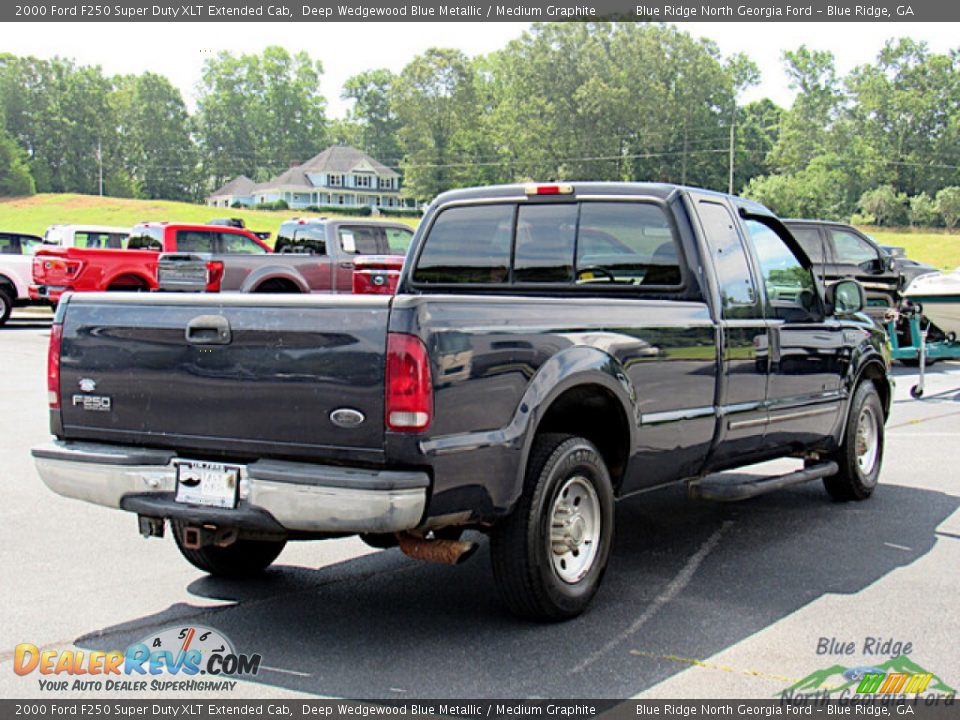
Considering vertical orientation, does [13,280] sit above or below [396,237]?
below

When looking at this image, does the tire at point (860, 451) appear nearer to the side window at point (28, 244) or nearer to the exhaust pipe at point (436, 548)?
the exhaust pipe at point (436, 548)

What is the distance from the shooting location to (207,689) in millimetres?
4270

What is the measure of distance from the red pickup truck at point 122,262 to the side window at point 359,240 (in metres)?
1.92

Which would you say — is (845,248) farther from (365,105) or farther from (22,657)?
(365,105)

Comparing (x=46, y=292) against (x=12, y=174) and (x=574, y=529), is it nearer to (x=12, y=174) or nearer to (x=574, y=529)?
(x=574, y=529)

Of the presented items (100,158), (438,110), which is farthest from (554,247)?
(100,158)

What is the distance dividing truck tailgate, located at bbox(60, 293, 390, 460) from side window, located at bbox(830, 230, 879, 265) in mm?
14977

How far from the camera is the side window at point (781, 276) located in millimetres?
6879

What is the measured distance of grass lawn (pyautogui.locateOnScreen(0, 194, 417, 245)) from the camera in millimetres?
90000

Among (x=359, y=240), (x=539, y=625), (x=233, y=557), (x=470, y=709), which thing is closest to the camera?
(x=470, y=709)

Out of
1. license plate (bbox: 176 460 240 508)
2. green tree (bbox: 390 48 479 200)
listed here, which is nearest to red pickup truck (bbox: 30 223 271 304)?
license plate (bbox: 176 460 240 508)

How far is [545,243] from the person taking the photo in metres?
6.47

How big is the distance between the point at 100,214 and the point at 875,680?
319 ft

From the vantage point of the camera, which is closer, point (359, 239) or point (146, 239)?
point (359, 239)
